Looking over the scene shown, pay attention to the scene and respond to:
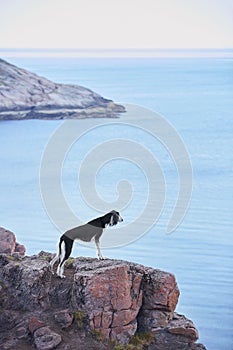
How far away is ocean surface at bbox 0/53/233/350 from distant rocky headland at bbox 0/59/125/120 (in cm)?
54

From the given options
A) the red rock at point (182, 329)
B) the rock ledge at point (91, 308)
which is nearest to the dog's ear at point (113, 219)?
the rock ledge at point (91, 308)

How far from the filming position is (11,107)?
29812mm

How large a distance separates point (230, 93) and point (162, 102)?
4651 mm

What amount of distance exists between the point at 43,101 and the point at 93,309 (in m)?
23.8

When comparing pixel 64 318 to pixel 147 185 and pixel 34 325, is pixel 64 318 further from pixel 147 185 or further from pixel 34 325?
pixel 147 185

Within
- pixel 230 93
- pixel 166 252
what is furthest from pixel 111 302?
pixel 230 93

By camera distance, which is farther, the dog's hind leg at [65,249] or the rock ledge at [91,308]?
the dog's hind leg at [65,249]

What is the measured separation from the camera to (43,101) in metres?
30.2

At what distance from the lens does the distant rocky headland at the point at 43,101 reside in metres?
29.0

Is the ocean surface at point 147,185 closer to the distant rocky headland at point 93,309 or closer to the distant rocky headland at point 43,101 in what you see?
the distant rocky headland at point 43,101

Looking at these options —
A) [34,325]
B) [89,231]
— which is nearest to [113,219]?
[89,231]

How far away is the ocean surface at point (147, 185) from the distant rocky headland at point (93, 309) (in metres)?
3.46

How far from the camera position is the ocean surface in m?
13.5

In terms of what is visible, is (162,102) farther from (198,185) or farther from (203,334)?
(203,334)
